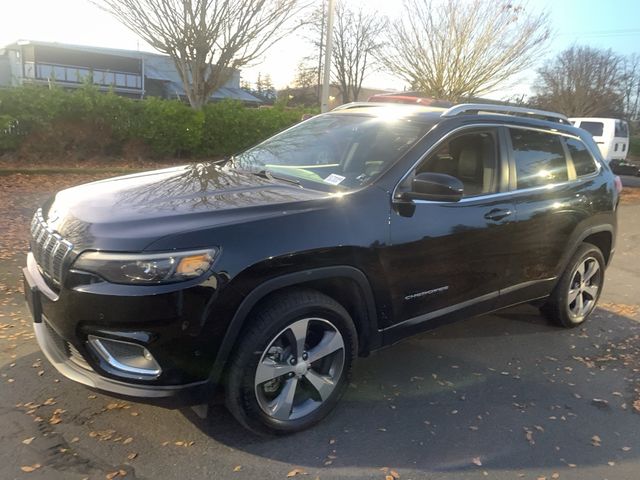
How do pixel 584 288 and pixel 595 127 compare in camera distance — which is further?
pixel 595 127

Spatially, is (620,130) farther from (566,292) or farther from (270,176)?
(270,176)

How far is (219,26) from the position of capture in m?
13.9

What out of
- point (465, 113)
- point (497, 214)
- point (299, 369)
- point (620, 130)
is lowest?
point (299, 369)

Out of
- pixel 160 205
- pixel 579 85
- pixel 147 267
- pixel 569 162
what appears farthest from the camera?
pixel 579 85

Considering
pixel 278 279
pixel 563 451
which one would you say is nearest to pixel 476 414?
pixel 563 451

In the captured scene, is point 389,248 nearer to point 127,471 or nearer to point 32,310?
point 127,471

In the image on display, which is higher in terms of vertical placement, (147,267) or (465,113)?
(465,113)

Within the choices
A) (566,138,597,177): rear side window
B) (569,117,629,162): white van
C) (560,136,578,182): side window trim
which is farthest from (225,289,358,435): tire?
(569,117,629,162): white van

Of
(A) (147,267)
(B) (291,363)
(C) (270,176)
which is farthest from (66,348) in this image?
(C) (270,176)

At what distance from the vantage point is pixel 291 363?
2973 millimetres

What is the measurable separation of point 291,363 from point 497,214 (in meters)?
1.80

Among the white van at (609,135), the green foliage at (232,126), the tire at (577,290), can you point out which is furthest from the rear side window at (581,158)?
the white van at (609,135)

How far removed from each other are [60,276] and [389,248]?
1.71 metres

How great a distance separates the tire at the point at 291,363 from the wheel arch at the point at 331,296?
0.21 ft
